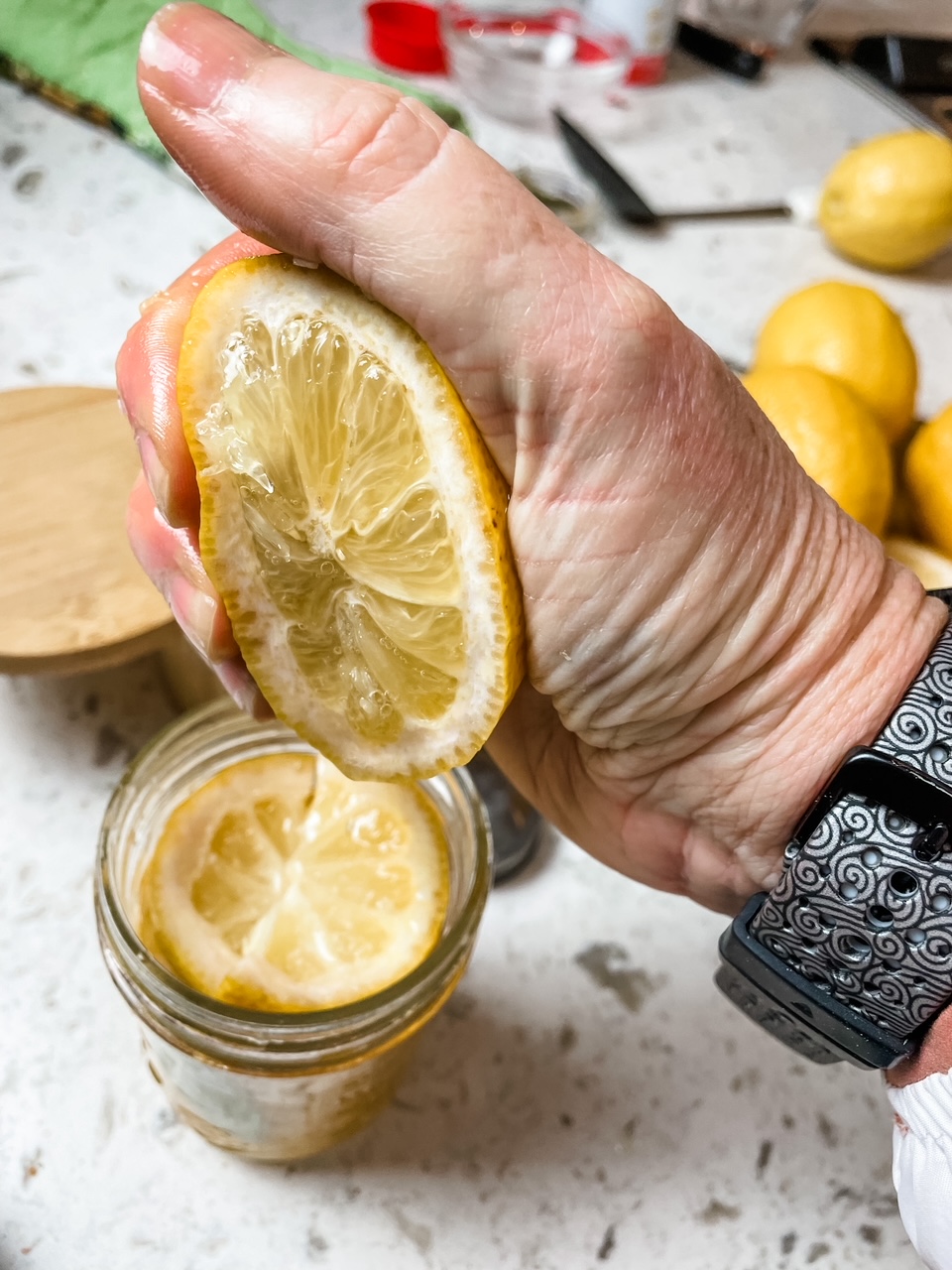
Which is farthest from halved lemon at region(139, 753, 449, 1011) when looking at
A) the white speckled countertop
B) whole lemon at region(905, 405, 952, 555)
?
whole lemon at region(905, 405, 952, 555)

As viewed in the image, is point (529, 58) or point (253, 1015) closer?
point (253, 1015)

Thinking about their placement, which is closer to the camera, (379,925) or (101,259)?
(379,925)

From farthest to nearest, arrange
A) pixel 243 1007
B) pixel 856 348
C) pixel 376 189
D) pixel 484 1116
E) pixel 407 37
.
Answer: pixel 407 37, pixel 856 348, pixel 484 1116, pixel 243 1007, pixel 376 189

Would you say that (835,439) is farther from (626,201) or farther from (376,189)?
(626,201)

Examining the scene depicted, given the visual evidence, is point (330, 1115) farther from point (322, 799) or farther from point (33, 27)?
point (33, 27)

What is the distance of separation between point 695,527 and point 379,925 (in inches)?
10.1

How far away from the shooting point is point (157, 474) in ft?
1.55

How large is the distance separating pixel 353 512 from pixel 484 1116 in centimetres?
35

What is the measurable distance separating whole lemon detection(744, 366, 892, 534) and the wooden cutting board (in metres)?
0.42

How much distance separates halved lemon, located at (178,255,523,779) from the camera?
1.27ft

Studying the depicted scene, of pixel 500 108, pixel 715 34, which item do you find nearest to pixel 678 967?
pixel 500 108

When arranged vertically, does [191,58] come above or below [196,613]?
above

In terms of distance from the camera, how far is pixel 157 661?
2.42 ft

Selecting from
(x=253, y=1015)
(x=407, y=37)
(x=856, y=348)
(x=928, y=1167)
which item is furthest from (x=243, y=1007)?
(x=407, y=37)
